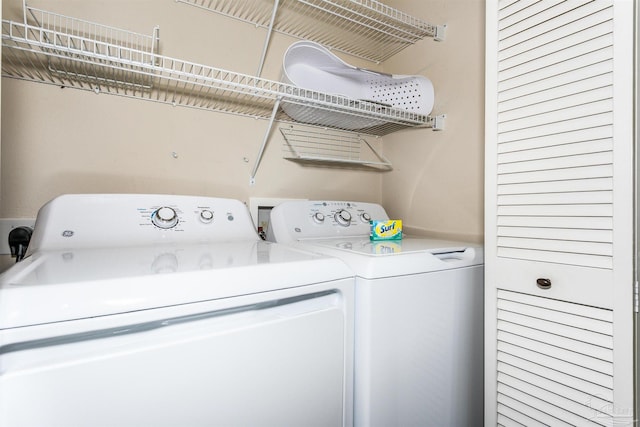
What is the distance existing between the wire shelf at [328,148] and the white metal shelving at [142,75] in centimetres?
9

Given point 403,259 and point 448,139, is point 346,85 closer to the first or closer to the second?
point 448,139

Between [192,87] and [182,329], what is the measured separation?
1152 mm

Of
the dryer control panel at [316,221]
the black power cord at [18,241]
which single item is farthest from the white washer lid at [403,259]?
→ the black power cord at [18,241]

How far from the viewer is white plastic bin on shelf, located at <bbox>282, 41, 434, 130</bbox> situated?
4.96 feet

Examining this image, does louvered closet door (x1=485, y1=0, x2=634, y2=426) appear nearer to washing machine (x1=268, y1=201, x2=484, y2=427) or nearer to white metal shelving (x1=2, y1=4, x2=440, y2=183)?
washing machine (x1=268, y1=201, x2=484, y2=427)

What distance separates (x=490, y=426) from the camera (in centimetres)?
104

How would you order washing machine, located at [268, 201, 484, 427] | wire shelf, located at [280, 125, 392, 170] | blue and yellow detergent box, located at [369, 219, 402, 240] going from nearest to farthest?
1. washing machine, located at [268, 201, 484, 427]
2. blue and yellow detergent box, located at [369, 219, 402, 240]
3. wire shelf, located at [280, 125, 392, 170]

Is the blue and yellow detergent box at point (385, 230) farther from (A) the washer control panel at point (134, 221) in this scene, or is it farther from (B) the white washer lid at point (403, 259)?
(A) the washer control panel at point (134, 221)

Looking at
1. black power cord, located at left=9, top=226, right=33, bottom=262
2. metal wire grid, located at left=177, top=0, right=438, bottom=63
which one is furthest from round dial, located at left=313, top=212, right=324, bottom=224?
black power cord, located at left=9, top=226, right=33, bottom=262

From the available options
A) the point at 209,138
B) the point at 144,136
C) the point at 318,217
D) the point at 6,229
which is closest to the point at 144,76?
the point at 144,136

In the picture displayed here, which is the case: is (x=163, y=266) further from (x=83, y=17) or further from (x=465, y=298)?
(x=83, y=17)

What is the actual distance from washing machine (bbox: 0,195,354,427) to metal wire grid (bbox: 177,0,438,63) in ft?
3.89

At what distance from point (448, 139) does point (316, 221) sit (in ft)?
2.53

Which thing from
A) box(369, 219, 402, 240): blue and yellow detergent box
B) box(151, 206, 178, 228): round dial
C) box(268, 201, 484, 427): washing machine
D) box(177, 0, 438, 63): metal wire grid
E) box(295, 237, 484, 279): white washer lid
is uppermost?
box(177, 0, 438, 63): metal wire grid
